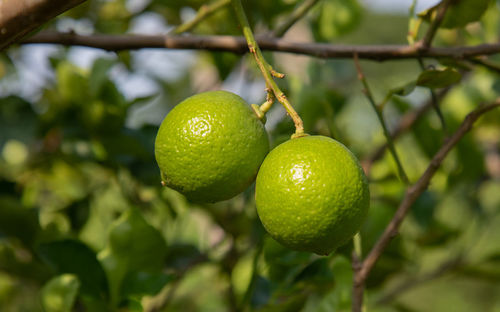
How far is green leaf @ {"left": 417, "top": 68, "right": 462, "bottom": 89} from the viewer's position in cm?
77

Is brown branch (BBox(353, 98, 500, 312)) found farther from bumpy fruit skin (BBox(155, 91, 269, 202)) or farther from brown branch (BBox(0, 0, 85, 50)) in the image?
brown branch (BBox(0, 0, 85, 50))

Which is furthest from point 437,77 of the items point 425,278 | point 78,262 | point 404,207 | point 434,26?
point 425,278

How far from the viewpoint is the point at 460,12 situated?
89cm

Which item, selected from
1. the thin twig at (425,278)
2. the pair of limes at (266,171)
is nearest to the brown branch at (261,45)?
the pair of limes at (266,171)

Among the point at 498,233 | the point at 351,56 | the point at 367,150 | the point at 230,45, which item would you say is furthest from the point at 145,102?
the point at 498,233

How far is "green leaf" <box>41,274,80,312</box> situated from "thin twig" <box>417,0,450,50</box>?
2.27 feet

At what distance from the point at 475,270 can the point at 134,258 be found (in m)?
1.01

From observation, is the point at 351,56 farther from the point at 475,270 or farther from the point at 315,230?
the point at 475,270

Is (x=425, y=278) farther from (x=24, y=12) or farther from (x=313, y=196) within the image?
(x=24, y=12)

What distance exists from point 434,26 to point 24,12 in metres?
0.62

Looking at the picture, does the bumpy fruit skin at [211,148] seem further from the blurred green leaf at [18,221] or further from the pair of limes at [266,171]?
the blurred green leaf at [18,221]

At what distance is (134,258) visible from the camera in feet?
2.81

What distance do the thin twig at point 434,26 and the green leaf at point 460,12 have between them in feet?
0.12

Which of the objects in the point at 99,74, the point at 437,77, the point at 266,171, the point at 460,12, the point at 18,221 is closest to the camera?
the point at 266,171
